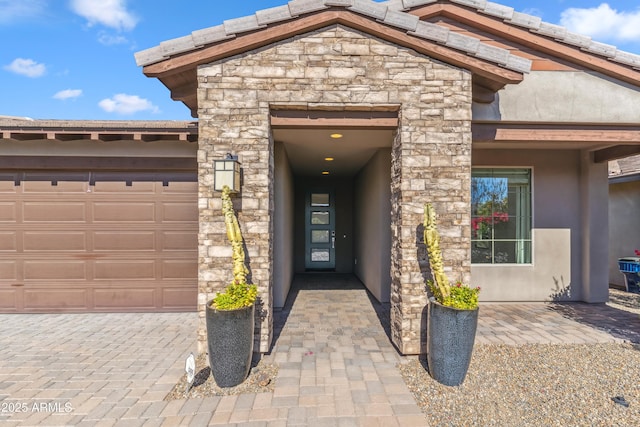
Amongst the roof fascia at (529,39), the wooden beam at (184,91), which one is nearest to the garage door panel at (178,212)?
the wooden beam at (184,91)

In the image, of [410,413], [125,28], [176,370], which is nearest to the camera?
[410,413]

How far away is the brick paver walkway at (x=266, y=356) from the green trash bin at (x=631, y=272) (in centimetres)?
181

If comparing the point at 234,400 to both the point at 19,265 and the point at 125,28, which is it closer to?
the point at 19,265

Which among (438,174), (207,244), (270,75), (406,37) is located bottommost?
(207,244)

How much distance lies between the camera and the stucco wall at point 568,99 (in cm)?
463

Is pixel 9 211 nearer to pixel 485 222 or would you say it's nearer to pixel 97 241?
pixel 97 241

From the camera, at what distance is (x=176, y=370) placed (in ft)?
11.7

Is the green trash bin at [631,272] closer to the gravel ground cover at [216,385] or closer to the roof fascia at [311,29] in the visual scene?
Answer: the roof fascia at [311,29]

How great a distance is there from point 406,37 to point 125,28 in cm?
808

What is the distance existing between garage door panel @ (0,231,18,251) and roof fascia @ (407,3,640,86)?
810 centimetres

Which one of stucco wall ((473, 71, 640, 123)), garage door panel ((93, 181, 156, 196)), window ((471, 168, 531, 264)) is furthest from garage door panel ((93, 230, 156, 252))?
window ((471, 168, 531, 264))

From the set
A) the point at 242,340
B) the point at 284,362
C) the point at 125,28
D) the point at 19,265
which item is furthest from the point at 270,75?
the point at 125,28

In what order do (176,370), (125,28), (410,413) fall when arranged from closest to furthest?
(410,413), (176,370), (125,28)

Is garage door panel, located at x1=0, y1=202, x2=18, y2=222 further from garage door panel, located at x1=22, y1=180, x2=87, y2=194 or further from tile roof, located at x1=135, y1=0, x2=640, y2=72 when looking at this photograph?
tile roof, located at x1=135, y1=0, x2=640, y2=72
